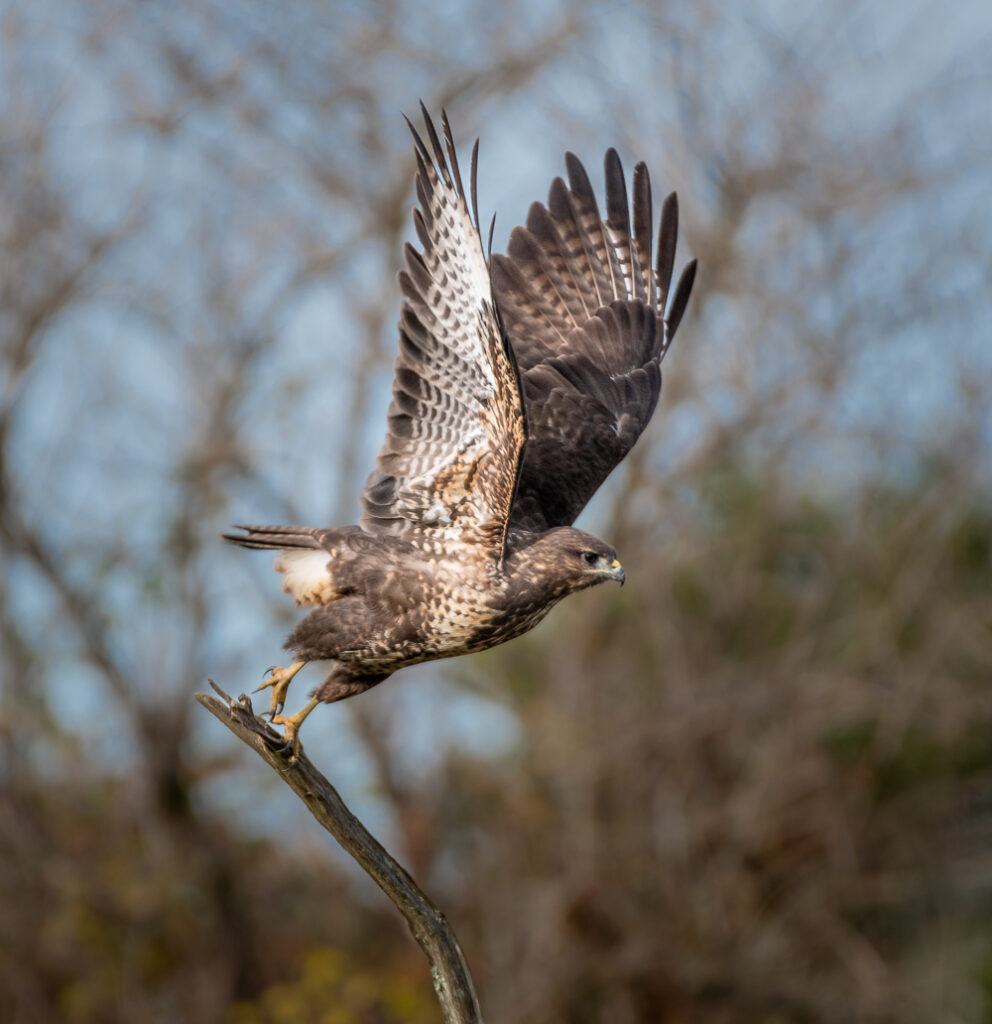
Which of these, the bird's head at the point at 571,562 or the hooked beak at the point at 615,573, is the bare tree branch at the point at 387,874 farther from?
the hooked beak at the point at 615,573

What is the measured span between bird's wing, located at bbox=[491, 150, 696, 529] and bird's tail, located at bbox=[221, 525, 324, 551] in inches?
56.1

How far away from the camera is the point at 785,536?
11.0 m

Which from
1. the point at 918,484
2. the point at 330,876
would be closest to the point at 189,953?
the point at 330,876

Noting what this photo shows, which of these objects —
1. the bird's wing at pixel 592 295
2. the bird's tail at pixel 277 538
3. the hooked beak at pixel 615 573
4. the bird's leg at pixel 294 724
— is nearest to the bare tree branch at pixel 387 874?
the bird's leg at pixel 294 724

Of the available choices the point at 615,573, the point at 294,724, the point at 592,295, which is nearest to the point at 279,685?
the point at 294,724

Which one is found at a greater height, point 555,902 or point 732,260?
point 732,260

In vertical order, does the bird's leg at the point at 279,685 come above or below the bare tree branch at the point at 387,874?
above

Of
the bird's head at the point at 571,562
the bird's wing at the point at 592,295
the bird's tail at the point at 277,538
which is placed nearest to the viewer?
the bird's head at the point at 571,562

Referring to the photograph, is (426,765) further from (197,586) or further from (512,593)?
(512,593)

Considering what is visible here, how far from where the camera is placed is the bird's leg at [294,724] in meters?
4.47

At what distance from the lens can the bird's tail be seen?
4.93m

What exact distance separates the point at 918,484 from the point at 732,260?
86.0 inches

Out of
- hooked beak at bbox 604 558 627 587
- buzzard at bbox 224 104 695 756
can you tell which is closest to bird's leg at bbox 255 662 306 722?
buzzard at bbox 224 104 695 756

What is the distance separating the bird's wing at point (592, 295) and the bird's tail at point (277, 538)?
1424 mm
